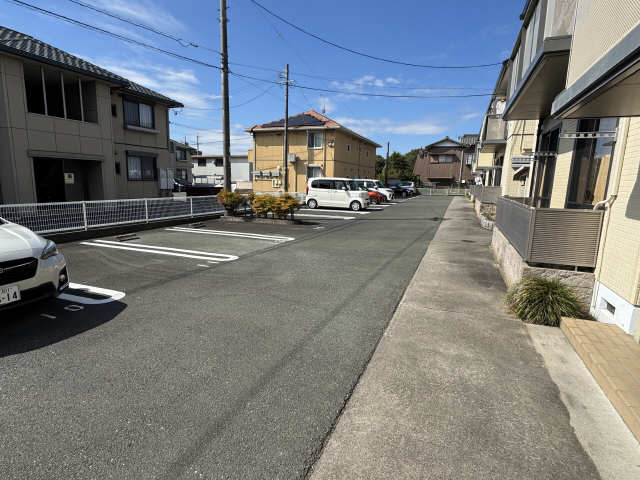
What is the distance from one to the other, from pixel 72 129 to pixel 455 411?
15.6 m

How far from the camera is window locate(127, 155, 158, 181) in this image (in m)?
15.5

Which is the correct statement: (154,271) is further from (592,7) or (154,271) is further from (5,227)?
(592,7)

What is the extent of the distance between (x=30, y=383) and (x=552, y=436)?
3918 millimetres

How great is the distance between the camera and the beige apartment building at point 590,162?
276 centimetres

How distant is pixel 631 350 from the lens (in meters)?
3.10

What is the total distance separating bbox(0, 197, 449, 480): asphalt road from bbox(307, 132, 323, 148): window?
22.3 meters

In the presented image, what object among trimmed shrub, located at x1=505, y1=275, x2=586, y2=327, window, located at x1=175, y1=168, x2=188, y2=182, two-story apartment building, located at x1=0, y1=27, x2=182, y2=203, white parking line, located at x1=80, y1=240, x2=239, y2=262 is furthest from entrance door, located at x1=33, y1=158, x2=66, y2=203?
window, located at x1=175, y1=168, x2=188, y2=182

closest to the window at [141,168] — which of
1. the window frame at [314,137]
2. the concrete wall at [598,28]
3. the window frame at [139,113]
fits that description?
the window frame at [139,113]

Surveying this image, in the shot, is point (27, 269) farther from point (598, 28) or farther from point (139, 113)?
point (139, 113)

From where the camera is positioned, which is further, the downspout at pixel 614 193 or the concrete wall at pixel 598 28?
the downspout at pixel 614 193

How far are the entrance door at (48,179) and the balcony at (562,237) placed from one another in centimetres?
1575

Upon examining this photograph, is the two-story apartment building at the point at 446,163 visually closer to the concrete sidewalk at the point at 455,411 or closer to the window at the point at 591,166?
the window at the point at 591,166

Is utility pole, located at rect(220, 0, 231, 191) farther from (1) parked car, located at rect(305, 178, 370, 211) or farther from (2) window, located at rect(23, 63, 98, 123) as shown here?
(1) parked car, located at rect(305, 178, 370, 211)

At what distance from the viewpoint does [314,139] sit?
89.9ft
